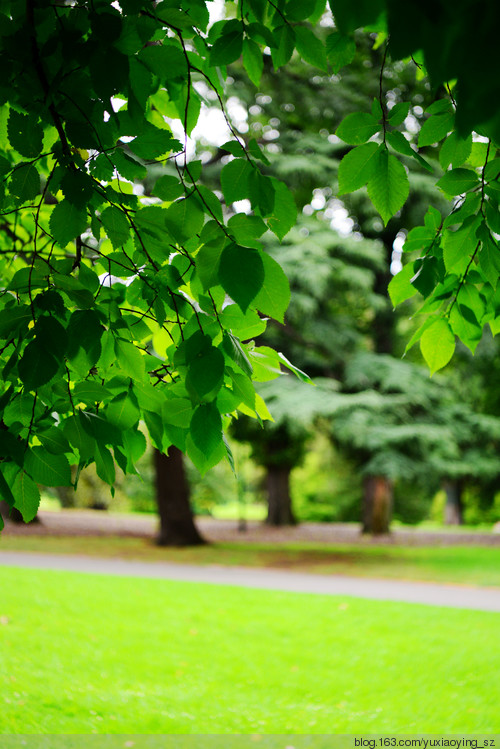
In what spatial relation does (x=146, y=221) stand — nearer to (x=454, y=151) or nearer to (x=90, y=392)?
(x=90, y=392)

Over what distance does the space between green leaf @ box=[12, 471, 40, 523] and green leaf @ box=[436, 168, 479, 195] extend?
1251 millimetres

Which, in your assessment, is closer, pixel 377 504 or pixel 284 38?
pixel 284 38

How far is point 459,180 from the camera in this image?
5.29ft

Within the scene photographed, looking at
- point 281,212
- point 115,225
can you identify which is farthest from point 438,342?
point 115,225

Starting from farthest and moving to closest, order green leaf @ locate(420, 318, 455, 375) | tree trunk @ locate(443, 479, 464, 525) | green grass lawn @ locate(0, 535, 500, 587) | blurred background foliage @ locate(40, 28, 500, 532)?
tree trunk @ locate(443, 479, 464, 525), blurred background foliage @ locate(40, 28, 500, 532), green grass lawn @ locate(0, 535, 500, 587), green leaf @ locate(420, 318, 455, 375)

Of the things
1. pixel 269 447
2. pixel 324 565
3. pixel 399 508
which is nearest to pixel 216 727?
pixel 324 565

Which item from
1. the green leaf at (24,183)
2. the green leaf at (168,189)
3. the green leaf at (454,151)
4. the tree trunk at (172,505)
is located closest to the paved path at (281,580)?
the tree trunk at (172,505)

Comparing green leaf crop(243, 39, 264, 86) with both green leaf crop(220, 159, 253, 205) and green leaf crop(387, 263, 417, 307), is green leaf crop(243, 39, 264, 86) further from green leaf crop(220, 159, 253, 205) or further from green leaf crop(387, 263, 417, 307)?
green leaf crop(387, 263, 417, 307)

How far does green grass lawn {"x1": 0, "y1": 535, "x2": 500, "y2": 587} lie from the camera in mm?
10289

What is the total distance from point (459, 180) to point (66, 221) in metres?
0.99

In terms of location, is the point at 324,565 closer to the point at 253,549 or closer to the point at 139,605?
the point at 253,549

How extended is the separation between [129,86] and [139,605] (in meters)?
6.44

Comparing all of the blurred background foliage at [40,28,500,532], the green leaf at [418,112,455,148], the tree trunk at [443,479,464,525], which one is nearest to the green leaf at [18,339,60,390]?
the green leaf at [418,112,455,148]

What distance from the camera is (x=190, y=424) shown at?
129cm
